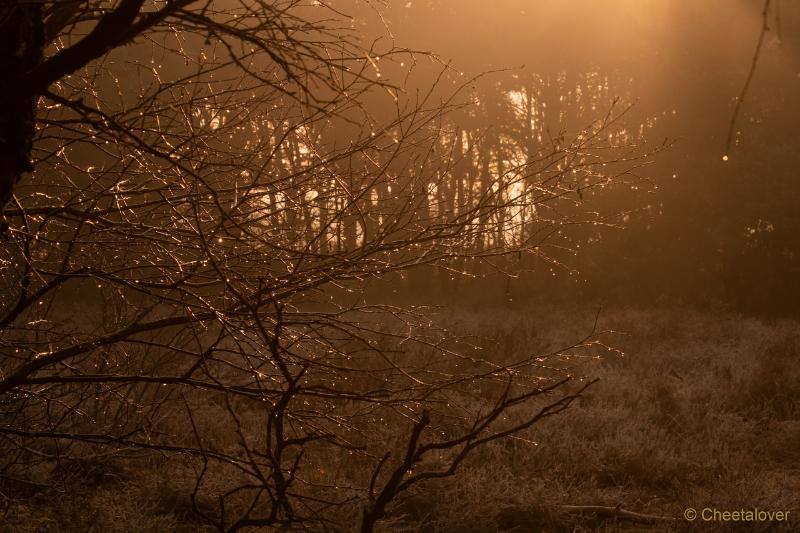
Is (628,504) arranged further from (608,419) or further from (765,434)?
(765,434)

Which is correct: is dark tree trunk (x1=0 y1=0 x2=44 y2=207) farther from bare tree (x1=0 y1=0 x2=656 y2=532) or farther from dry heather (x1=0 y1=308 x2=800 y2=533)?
dry heather (x1=0 y1=308 x2=800 y2=533)

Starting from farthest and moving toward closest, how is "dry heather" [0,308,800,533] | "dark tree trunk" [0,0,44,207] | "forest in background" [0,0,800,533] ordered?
"dry heather" [0,308,800,533] → "forest in background" [0,0,800,533] → "dark tree trunk" [0,0,44,207]

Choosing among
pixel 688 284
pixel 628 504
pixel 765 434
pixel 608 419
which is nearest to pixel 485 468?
pixel 628 504

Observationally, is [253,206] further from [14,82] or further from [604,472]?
[604,472]

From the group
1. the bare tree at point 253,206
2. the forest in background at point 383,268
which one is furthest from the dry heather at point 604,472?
the bare tree at point 253,206

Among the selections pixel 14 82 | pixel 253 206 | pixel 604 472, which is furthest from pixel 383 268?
pixel 604 472

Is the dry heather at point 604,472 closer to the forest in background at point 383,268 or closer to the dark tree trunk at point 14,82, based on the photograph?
the forest in background at point 383,268

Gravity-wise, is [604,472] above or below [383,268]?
below

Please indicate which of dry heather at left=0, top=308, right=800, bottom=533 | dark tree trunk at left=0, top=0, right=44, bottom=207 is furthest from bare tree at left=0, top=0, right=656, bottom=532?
dry heather at left=0, top=308, right=800, bottom=533

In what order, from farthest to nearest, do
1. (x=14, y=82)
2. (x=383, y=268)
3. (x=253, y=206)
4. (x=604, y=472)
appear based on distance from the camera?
(x=604, y=472) < (x=253, y=206) < (x=383, y=268) < (x=14, y=82)

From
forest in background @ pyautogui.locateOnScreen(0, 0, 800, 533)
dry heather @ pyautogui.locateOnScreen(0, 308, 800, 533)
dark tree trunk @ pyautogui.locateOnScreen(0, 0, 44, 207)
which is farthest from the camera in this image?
dry heather @ pyautogui.locateOnScreen(0, 308, 800, 533)

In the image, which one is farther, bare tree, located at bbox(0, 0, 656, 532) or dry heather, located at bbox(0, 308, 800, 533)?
dry heather, located at bbox(0, 308, 800, 533)

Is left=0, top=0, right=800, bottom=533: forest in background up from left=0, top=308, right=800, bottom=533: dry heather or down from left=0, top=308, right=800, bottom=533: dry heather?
up

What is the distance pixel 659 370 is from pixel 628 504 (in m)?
5.13
